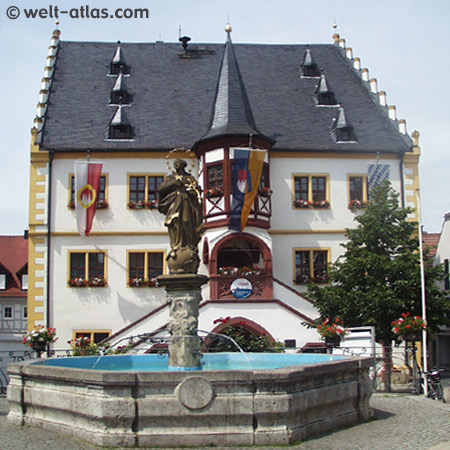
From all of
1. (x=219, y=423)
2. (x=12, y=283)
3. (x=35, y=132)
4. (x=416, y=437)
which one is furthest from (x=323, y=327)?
(x=12, y=283)

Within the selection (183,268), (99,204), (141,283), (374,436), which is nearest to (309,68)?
(99,204)

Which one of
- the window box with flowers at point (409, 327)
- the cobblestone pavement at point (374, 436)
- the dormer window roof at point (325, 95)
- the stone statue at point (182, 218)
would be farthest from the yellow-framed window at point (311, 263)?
the stone statue at point (182, 218)

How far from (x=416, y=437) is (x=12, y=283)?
32.9 meters

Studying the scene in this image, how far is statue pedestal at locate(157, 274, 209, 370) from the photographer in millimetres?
11500

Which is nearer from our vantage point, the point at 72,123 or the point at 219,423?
the point at 219,423

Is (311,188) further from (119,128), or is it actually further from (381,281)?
(119,128)

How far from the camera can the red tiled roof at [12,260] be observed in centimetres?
3841

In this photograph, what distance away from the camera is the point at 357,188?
28156 mm

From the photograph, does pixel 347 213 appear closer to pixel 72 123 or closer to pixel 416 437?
pixel 72 123

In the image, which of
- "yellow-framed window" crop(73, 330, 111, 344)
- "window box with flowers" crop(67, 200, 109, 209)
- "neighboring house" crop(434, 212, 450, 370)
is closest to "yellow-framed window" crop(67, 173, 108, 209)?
"window box with flowers" crop(67, 200, 109, 209)

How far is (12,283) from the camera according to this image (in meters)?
39.0

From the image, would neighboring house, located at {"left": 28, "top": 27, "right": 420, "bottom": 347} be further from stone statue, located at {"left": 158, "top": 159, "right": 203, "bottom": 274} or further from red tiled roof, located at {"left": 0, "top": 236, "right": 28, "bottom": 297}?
red tiled roof, located at {"left": 0, "top": 236, "right": 28, "bottom": 297}

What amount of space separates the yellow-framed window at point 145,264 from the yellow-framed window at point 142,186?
7.08ft

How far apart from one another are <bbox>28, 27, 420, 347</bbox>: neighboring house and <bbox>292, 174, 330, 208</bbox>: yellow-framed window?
0.06 meters
